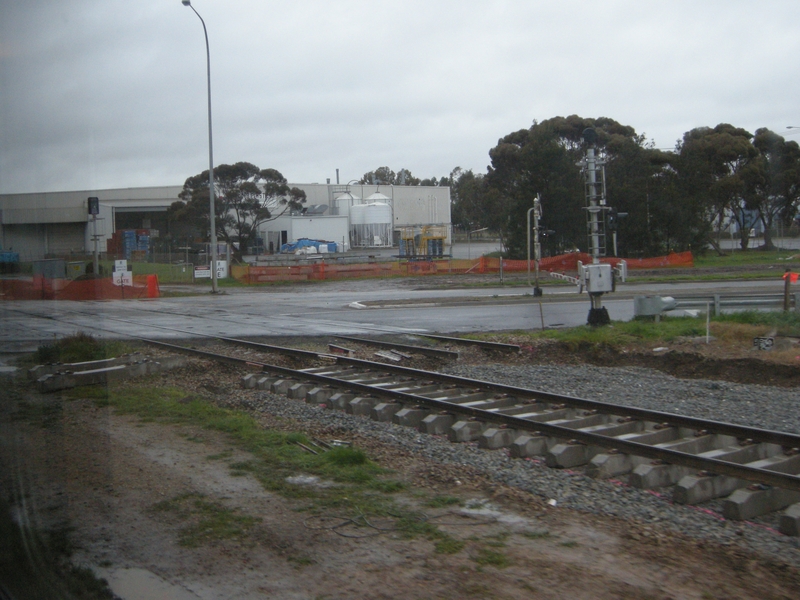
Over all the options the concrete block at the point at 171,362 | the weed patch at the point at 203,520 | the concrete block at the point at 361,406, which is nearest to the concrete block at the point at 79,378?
the concrete block at the point at 171,362

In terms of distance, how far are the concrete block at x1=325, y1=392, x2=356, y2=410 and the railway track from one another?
0.05ft

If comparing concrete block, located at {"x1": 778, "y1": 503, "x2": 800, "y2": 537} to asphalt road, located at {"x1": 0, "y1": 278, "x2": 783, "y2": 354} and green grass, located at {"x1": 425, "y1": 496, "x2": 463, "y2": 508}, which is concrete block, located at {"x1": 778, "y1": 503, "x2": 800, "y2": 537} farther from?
asphalt road, located at {"x1": 0, "y1": 278, "x2": 783, "y2": 354}

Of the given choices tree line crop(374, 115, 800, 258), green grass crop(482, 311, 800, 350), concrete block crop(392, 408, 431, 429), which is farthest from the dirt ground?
tree line crop(374, 115, 800, 258)

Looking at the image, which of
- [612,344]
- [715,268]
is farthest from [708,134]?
[612,344]

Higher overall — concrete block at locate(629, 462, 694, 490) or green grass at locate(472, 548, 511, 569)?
concrete block at locate(629, 462, 694, 490)

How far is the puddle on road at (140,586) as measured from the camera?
4.64 meters

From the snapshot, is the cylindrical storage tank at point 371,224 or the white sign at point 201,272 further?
the cylindrical storage tank at point 371,224

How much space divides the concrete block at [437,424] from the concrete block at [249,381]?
4.18 m

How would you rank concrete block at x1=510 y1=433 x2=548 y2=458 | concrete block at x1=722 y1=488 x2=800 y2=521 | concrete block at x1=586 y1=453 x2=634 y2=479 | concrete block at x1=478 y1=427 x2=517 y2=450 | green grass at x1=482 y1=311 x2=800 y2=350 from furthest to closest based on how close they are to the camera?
green grass at x1=482 y1=311 x2=800 y2=350 → concrete block at x1=478 y1=427 x2=517 y2=450 → concrete block at x1=510 y1=433 x2=548 y2=458 → concrete block at x1=586 y1=453 x2=634 y2=479 → concrete block at x1=722 y1=488 x2=800 y2=521

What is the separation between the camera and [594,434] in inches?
295

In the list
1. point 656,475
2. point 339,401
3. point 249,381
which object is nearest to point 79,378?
point 249,381

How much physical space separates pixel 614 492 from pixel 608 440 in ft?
3.06

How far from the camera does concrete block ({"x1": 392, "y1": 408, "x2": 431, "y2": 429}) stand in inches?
365

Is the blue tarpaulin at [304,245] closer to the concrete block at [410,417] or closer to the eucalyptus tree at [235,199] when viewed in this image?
the eucalyptus tree at [235,199]
